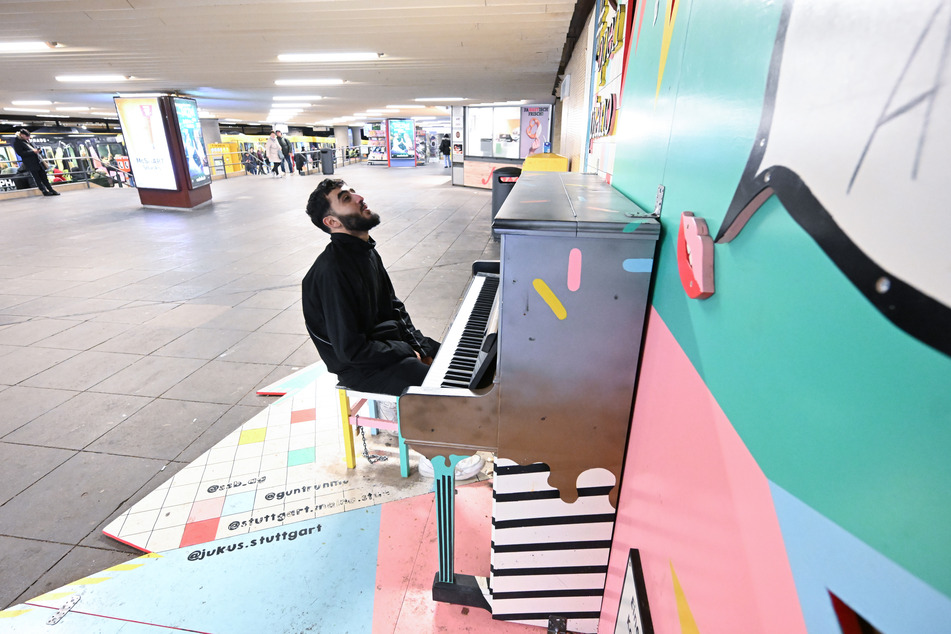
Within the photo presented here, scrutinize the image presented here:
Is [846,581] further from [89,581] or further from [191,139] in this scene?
[191,139]

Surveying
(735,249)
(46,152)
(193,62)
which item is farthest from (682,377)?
(46,152)

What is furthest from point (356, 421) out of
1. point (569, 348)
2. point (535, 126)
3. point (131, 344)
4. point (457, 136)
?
point (457, 136)

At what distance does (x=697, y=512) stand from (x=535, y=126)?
13544 mm

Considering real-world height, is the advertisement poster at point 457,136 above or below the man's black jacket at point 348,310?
above

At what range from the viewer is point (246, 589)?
187 centimetres

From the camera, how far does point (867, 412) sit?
417mm

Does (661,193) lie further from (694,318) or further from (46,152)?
(46,152)

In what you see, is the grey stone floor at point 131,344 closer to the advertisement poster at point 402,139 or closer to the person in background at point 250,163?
the person in background at point 250,163

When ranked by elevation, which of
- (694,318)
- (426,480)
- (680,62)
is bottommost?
(426,480)

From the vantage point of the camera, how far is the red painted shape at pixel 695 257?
0.81m

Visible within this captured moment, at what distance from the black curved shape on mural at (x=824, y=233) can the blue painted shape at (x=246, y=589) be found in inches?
75.0

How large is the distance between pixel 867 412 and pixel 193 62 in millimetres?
8931

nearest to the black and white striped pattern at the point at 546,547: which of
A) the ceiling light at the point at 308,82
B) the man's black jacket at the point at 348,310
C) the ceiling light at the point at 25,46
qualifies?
the man's black jacket at the point at 348,310

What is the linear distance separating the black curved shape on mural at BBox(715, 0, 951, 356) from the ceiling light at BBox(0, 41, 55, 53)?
26.7ft
